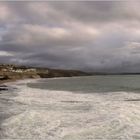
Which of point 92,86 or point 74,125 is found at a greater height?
point 74,125

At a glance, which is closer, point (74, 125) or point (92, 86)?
point (74, 125)

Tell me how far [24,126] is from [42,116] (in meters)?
3.05

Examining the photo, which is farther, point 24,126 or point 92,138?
point 24,126

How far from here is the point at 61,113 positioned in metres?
19.8

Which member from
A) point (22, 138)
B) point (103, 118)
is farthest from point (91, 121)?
point (22, 138)

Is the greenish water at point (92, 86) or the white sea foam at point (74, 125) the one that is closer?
the white sea foam at point (74, 125)

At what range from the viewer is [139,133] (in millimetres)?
13703

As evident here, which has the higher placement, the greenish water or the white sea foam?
the white sea foam

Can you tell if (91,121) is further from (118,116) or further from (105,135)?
(105,135)

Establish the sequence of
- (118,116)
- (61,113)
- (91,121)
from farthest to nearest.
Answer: (61,113) < (118,116) < (91,121)

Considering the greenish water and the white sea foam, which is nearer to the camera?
the white sea foam

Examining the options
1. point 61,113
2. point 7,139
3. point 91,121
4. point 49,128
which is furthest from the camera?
point 61,113

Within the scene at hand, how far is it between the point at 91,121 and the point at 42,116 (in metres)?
3.40

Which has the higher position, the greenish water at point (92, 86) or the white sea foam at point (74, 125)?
the white sea foam at point (74, 125)
